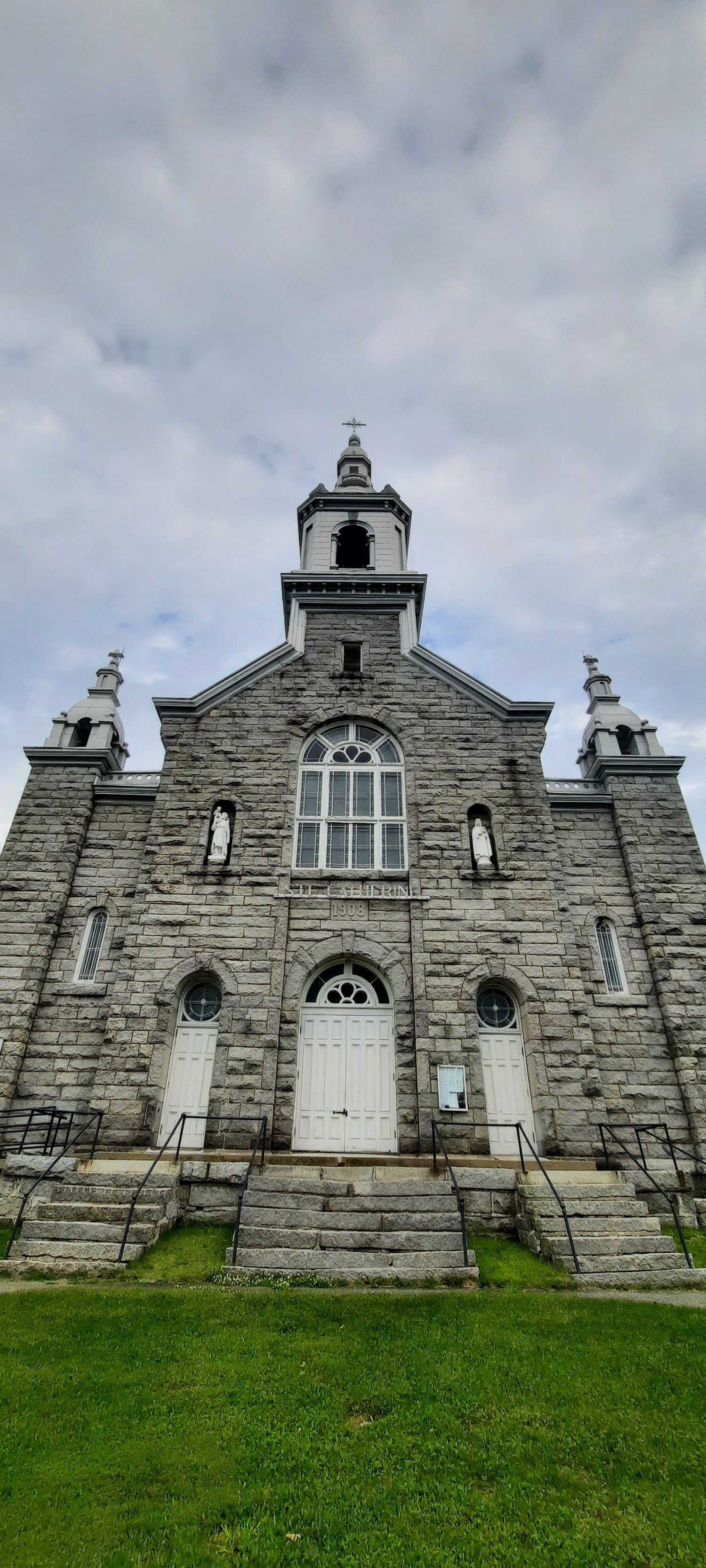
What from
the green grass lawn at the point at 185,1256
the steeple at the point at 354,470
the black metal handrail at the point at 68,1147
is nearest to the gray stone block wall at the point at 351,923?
the black metal handrail at the point at 68,1147

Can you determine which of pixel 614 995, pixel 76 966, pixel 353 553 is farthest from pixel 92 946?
pixel 353 553

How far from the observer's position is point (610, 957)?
1347cm

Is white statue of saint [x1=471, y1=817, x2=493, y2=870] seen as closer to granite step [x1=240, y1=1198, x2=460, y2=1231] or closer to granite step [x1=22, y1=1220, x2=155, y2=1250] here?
granite step [x1=240, y1=1198, x2=460, y2=1231]

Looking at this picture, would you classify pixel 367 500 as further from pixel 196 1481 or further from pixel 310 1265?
pixel 196 1481

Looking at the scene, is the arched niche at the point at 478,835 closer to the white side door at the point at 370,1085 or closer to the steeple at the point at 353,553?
the white side door at the point at 370,1085

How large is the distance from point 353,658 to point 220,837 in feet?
A: 16.3

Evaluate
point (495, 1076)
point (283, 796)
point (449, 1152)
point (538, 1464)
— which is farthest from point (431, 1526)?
point (283, 796)

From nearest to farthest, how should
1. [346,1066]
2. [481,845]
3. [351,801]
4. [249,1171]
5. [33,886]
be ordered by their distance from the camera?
[249,1171] < [346,1066] < [481,845] < [33,886] < [351,801]

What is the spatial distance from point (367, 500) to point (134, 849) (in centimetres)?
1064

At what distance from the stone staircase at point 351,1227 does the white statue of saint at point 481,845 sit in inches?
210

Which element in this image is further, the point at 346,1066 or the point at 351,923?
the point at 351,923

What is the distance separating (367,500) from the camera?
18625 mm

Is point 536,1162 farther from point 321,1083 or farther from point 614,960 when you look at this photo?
point 614,960

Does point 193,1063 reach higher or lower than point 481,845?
lower
